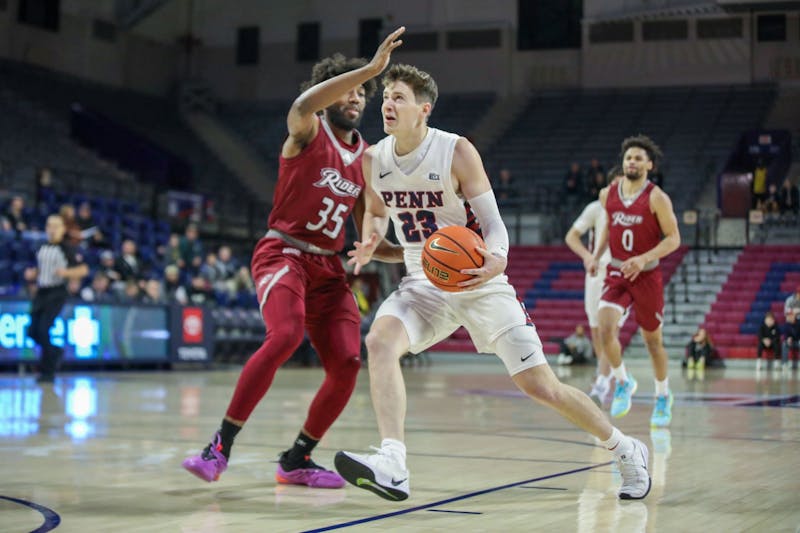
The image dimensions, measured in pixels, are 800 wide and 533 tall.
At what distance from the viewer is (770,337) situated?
21516 mm

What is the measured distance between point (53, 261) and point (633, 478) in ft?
31.5

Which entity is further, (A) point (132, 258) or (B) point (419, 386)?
(A) point (132, 258)

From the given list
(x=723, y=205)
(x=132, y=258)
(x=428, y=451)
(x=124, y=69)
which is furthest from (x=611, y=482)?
(x=124, y=69)

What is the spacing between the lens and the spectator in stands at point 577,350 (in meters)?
22.1

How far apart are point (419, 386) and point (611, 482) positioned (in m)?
8.98

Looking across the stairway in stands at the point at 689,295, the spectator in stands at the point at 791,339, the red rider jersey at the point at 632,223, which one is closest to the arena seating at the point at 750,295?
the stairway in stands at the point at 689,295

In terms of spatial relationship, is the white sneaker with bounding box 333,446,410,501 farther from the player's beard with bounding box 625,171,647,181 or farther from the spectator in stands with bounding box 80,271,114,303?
the spectator in stands with bounding box 80,271,114,303

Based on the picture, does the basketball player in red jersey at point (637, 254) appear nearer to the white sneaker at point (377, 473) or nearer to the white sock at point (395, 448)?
the white sock at point (395, 448)

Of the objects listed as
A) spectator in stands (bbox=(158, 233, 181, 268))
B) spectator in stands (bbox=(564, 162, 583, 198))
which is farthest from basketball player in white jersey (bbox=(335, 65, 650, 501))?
spectator in stands (bbox=(564, 162, 583, 198))

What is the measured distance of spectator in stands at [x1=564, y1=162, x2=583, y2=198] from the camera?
28.5m

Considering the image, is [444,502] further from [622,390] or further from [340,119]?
[622,390]

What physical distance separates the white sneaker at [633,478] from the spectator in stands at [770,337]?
16.8 m

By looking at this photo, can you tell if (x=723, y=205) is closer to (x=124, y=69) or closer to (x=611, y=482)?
(x=124, y=69)

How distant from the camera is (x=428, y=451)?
7.23m
